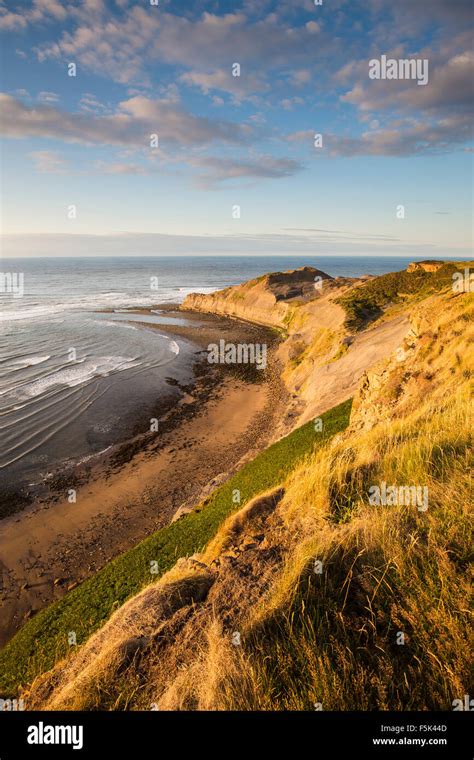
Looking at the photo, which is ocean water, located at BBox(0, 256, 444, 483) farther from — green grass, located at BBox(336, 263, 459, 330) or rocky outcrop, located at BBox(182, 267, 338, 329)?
green grass, located at BBox(336, 263, 459, 330)

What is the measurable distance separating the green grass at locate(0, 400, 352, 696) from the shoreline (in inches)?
83.0

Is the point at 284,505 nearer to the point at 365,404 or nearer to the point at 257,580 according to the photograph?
the point at 257,580

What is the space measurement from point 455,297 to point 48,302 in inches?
3632

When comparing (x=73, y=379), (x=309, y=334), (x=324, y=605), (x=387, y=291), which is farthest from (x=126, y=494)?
(x=387, y=291)

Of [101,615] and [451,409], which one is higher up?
[451,409]

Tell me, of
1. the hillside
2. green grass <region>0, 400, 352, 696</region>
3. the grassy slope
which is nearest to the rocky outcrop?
green grass <region>0, 400, 352, 696</region>

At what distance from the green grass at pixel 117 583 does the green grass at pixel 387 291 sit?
2504 cm

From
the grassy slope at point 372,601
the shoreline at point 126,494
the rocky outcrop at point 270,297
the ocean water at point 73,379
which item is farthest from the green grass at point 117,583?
the rocky outcrop at point 270,297

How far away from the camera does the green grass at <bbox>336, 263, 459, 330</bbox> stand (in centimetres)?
3578

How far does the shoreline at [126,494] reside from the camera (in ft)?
45.8

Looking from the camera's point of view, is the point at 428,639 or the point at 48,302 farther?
the point at 48,302

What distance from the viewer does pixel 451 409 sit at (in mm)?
8031
